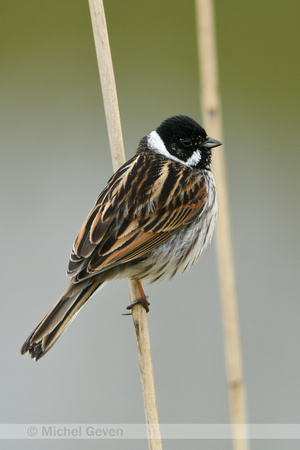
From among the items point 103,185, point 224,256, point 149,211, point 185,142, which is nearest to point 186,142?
point 185,142

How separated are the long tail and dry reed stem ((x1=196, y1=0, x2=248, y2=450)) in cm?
64

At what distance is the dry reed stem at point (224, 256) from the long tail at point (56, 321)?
64 centimetres

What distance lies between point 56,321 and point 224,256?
2.51 feet

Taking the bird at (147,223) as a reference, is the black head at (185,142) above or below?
above

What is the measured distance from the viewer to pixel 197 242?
366 centimetres

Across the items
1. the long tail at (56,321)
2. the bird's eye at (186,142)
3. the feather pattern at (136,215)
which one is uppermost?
the bird's eye at (186,142)

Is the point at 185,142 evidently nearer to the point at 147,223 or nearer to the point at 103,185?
the point at 147,223

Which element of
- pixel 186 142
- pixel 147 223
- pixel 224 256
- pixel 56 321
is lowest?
pixel 56 321

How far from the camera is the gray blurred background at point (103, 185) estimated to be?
16.1 feet

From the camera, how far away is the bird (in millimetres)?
3205

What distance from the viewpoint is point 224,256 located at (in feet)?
10.0

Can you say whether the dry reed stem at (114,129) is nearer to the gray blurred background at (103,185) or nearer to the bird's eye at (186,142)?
the bird's eye at (186,142)

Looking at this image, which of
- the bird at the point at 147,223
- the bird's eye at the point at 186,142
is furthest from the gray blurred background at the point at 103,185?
the bird's eye at the point at 186,142

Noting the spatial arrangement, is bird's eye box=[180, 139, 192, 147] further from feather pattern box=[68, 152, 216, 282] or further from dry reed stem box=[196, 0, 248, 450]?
dry reed stem box=[196, 0, 248, 450]
